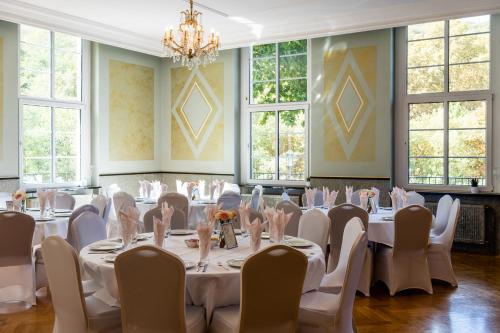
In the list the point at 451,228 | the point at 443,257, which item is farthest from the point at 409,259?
the point at 451,228

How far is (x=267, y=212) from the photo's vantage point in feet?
13.4

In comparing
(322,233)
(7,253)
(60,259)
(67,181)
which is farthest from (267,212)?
(67,181)

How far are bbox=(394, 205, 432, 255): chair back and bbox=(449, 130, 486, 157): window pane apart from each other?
3.10 meters

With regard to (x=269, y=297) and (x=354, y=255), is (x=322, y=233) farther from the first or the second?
(x=269, y=297)

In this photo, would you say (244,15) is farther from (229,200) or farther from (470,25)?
(470,25)

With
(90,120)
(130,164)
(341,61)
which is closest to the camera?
(341,61)

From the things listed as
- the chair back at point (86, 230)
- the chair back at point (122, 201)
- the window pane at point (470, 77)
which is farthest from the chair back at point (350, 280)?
the window pane at point (470, 77)

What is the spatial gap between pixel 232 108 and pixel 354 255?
6972 millimetres

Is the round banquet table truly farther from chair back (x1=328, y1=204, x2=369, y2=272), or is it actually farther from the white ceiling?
the white ceiling

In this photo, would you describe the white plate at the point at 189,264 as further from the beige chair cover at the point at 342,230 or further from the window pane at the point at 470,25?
the window pane at the point at 470,25

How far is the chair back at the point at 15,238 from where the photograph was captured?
4.79m

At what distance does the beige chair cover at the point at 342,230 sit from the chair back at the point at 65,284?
9.65 ft

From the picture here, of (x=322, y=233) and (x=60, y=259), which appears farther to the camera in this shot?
(x=322, y=233)

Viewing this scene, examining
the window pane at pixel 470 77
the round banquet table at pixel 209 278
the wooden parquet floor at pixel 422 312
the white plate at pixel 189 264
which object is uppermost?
the window pane at pixel 470 77
